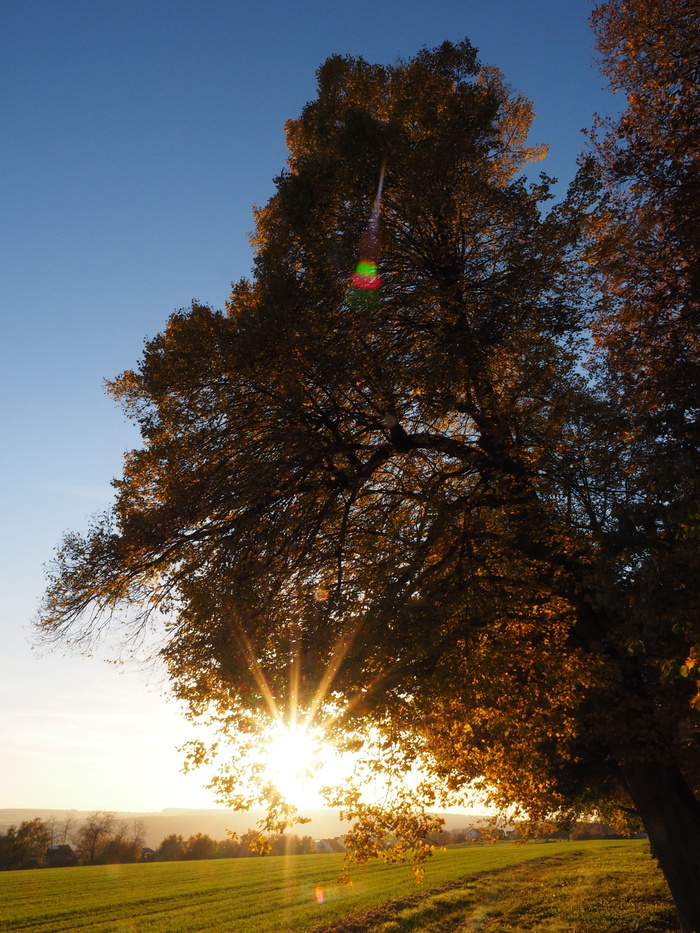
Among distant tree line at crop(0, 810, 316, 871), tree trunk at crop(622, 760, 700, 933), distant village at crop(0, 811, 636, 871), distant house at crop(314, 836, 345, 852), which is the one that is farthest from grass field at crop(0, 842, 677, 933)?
distant house at crop(314, 836, 345, 852)

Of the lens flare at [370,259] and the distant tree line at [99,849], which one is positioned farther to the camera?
the distant tree line at [99,849]

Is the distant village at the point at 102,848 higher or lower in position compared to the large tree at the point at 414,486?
lower

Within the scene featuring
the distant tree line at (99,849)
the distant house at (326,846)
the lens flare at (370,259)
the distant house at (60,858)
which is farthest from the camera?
the distant house at (326,846)

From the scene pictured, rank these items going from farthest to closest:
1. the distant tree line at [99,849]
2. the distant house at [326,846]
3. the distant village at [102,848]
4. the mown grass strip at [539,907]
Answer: the distant house at [326,846] → the distant village at [102,848] → the distant tree line at [99,849] → the mown grass strip at [539,907]

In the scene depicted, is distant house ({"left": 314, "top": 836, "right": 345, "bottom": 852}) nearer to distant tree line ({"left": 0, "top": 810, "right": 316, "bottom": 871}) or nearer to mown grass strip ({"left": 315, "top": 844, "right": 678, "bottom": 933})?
distant tree line ({"left": 0, "top": 810, "right": 316, "bottom": 871})

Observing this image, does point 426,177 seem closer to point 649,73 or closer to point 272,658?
point 649,73

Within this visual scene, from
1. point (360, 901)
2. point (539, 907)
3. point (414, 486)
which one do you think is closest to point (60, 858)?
point (360, 901)

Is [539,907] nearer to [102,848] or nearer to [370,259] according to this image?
[370,259]

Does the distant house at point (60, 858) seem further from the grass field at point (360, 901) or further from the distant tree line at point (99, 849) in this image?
the grass field at point (360, 901)

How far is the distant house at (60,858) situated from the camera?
66906 mm

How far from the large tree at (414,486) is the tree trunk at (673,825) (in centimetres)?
3

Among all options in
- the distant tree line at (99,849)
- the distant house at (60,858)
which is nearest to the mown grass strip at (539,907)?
the distant tree line at (99,849)

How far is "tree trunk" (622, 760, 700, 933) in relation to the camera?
9891mm

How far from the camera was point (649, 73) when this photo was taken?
10336 mm
